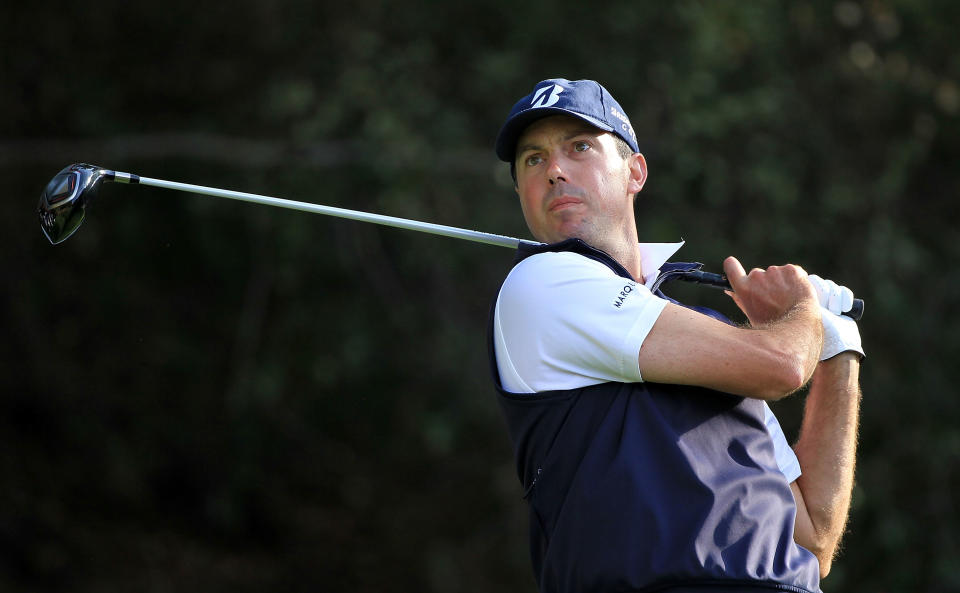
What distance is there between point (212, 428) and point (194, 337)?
63 cm

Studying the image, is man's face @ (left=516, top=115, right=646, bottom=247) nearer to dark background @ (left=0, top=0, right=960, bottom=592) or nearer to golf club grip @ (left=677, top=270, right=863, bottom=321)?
golf club grip @ (left=677, top=270, right=863, bottom=321)

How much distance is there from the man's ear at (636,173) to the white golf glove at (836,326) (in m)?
0.46

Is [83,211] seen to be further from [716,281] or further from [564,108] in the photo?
[716,281]

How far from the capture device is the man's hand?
2.40 meters

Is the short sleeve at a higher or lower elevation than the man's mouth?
lower

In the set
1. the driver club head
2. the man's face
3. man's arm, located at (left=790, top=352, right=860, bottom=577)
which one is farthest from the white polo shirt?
the driver club head

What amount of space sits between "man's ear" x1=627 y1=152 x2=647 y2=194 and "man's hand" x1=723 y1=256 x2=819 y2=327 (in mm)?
296

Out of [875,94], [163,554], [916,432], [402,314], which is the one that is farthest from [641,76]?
[163,554]

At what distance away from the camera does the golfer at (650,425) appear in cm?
203

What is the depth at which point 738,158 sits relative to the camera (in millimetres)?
7035

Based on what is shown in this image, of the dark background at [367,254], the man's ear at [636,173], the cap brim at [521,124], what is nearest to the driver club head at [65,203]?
the cap brim at [521,124]

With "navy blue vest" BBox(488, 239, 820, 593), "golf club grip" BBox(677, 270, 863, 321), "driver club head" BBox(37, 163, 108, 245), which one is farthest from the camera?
"driver club head" BBox(37, 163, 108, 245)

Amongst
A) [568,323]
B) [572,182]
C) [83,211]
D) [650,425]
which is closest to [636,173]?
[572,182]

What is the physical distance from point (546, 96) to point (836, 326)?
789 mm
